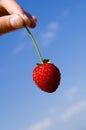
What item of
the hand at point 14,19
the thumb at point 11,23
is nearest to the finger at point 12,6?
the hand at point 14,19

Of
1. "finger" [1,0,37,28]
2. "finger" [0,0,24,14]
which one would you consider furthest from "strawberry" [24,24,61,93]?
"finger" [0,0,24,14]

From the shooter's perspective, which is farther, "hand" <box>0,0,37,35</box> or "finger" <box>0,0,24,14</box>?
"finger" <box>0,0,24,14</box>

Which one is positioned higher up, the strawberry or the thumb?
the thumb

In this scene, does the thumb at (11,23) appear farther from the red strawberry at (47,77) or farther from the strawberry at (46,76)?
the red strawberry at (47,77)

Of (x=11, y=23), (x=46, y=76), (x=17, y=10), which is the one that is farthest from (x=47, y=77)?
(x=17, y=10)

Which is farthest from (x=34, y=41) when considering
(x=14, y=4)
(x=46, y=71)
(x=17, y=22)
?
(x=14, y=4)

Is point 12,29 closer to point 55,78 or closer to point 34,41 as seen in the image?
point 34,41

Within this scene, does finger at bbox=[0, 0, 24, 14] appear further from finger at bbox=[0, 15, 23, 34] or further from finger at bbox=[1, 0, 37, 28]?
finger at bbox=[0, 15, 23, 34]
